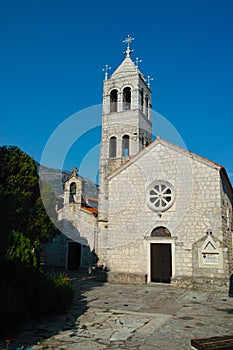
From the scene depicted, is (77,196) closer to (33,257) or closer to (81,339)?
(33,257)

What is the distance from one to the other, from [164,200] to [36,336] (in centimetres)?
1045

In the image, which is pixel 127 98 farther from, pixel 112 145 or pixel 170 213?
pixel 170 213

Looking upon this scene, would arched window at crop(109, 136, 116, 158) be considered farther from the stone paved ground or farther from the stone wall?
the stone paved ground

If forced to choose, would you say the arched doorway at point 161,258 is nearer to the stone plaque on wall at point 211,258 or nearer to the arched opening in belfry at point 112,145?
the stone plaque on wall at point 211,258

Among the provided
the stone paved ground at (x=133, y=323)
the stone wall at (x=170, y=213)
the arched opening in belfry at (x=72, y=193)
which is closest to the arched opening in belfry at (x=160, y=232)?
the stone wall at (x=170, y=213)

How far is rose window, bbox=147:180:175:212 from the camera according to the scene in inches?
609

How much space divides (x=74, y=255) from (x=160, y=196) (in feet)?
33.6

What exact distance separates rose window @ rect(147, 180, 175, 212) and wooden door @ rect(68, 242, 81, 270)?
9.18 metres

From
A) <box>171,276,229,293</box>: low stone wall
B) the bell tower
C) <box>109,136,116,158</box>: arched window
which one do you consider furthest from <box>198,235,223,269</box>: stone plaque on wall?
<box>109,136,116,158</box>: arched window

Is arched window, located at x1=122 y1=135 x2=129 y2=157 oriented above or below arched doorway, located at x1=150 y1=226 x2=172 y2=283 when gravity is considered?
above

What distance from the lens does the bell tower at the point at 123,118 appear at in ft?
78.2

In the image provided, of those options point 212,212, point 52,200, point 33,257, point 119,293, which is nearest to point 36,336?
point 33,257

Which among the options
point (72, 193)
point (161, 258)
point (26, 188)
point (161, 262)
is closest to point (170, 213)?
point (161, 258)

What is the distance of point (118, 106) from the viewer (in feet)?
84.2
